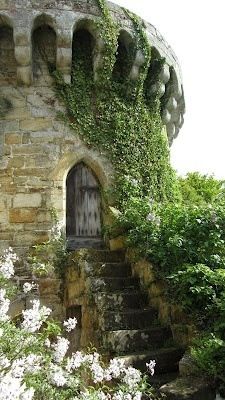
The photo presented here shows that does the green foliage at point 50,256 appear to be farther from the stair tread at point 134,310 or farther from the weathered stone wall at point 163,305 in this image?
the stair tread at point 134,310

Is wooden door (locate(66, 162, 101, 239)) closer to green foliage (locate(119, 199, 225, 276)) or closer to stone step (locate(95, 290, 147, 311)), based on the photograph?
green foliage (locate(119, 199, 225, 276))

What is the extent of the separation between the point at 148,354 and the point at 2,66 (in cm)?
505

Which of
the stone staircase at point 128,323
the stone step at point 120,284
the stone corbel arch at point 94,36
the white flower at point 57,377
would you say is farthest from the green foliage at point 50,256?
the white flower at point 57,377

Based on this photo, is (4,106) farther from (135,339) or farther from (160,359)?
(160,359)

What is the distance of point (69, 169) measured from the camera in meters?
7.17

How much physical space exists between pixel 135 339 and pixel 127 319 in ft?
1.12

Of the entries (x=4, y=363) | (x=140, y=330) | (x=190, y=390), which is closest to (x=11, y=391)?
(x=4, y=363)

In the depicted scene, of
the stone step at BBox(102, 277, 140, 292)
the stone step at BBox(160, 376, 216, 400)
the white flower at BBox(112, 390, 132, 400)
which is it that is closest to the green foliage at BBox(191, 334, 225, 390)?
the stone step at BBox(160, 376, 216, 400)

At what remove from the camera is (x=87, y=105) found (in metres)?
7.46

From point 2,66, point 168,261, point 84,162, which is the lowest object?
point 168,261

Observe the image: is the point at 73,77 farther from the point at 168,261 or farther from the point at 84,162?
the point at 168,261

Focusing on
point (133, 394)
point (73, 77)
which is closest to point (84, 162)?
point (73, 77)

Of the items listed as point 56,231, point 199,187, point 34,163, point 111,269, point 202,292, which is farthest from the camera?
point 199,187

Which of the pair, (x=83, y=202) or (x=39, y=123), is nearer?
(x=39, y=123)
